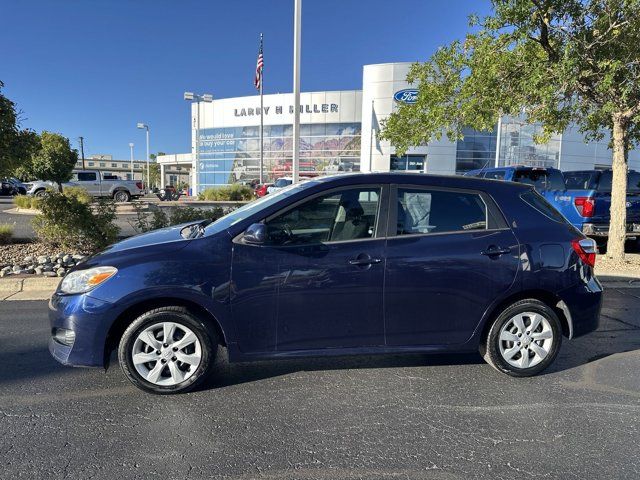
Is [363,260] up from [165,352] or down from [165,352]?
up

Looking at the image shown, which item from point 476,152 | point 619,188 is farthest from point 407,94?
point 619,188

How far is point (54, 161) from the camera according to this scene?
82.9 feet

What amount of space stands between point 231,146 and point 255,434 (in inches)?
1759

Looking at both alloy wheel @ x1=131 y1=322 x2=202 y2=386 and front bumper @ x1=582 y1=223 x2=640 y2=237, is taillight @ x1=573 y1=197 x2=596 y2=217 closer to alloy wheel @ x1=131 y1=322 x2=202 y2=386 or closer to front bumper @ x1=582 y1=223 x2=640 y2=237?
front bumper @ x1=582 y1=223 x2=640 y2=237

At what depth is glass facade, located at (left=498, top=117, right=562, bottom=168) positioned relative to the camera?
36375 mm

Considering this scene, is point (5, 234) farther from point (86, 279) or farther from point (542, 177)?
point (542, 177)

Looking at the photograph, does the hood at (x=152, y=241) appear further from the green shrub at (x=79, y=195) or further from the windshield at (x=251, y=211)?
the green shrub at (x=79, y=195)

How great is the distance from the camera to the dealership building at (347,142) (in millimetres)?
35656

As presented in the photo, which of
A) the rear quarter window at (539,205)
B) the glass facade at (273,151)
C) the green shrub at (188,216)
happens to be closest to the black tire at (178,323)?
the rear quarter window at (539,205)

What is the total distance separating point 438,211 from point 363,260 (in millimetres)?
844

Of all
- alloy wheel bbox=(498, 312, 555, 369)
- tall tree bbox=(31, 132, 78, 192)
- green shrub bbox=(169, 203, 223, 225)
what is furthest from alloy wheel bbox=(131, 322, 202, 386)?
tall tree bbox=(31, 132, 78, 192)

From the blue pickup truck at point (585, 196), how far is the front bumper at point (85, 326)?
7.83 meters

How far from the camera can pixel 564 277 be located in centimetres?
391

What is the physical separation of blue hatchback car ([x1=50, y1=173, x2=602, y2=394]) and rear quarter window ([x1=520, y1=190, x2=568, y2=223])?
0.03 metres
